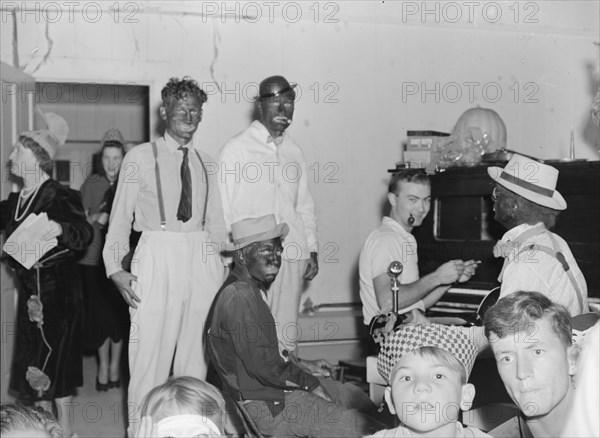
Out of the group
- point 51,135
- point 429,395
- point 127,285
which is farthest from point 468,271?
point 51,135

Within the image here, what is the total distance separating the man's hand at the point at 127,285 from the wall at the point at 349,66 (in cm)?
281

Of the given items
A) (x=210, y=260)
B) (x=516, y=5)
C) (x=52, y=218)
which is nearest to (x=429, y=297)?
(x=210, y=260)

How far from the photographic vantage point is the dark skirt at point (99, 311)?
22.0ft

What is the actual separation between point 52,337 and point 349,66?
3995mm

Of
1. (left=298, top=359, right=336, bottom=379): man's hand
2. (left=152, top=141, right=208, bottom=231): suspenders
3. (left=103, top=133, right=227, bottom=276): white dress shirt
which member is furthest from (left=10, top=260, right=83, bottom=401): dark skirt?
(left=298, top=359, right=336, bottom=379): man's hand

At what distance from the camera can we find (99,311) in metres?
6.74

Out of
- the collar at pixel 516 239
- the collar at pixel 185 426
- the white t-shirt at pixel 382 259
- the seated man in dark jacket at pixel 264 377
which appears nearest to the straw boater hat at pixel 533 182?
the collar at pixel 516 239

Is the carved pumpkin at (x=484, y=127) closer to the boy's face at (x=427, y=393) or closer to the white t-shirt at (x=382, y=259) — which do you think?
the white t-shirt at (x=382, y=259)

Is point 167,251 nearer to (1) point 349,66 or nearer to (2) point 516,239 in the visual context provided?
(2) point 516,239

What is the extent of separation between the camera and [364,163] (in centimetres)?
791

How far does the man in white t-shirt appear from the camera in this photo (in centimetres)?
466

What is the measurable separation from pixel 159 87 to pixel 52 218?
2.63 m

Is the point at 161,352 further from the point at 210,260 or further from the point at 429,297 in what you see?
the point at 429,297

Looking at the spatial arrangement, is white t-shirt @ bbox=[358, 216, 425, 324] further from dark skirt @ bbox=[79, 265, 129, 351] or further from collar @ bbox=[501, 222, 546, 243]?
dark skirt @ bbox=[79, 265, 129, 351]
